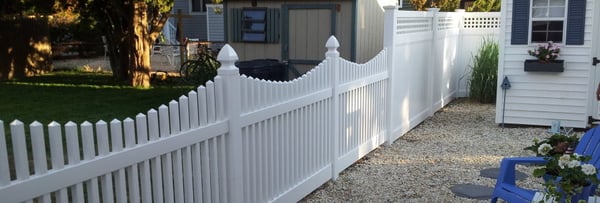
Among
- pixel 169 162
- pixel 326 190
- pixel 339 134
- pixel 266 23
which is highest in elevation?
pixel 266 23

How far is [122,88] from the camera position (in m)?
10.7

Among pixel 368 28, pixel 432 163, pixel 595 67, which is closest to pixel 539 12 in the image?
pixel 595 67

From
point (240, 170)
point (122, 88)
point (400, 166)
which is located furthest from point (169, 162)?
point (122, 88)

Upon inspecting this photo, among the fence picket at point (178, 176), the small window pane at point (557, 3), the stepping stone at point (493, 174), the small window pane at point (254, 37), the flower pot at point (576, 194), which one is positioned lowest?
the stepping stone at point (493, 174)

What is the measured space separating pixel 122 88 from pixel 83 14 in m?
1.96

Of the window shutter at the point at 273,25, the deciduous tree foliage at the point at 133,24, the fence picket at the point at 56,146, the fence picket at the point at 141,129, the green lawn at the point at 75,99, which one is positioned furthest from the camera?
the deciduous tree foliage at the point at 133,24

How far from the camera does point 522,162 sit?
11.4ft

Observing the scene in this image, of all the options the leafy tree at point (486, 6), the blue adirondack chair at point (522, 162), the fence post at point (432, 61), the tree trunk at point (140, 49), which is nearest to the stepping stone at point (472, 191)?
the blue adirondack chair at point (522, 162)

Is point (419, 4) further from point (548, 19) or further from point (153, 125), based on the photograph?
point (153, 125)

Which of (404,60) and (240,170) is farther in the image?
(404,60)

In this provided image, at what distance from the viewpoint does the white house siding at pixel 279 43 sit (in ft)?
30.2

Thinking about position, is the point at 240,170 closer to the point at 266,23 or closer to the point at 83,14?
the point at 266,23

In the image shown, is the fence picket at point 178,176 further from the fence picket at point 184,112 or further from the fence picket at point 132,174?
the fence picket at point 132,174

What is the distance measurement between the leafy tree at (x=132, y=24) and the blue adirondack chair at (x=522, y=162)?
8082 mm
